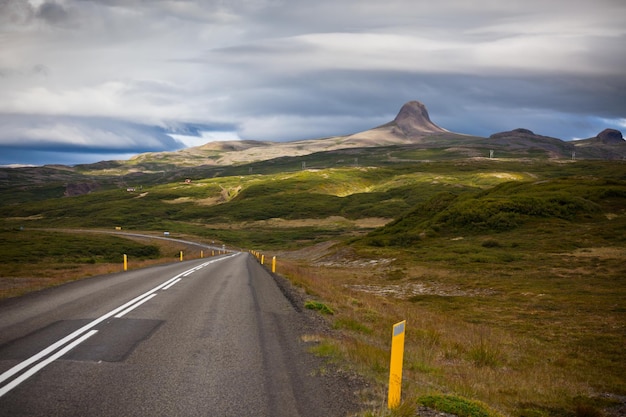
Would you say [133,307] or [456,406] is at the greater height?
[456,406]

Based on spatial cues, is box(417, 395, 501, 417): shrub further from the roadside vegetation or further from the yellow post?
the yellow post

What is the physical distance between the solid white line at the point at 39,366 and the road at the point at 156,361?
0.8 inches

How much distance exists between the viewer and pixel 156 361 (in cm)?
1011

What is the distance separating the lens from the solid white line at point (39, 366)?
793 cm

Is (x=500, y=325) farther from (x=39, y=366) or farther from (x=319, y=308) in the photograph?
(x=39, y=366)

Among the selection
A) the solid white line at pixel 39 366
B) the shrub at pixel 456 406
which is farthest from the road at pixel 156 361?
the shrub at pixel 456 406

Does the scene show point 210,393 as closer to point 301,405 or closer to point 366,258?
point 301,405

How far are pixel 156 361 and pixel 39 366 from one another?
6.89 ft

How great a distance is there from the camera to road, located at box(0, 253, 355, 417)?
25.0 feet

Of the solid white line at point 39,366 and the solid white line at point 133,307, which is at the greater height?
the solid white line at point 39,366

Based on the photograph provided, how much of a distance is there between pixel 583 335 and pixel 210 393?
68.8 feet

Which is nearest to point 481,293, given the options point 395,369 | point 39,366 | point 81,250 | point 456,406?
point 456,406

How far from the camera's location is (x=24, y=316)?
14.6 m

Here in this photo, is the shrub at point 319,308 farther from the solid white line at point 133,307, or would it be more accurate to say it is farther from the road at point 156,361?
the solid white line at point 133,307
